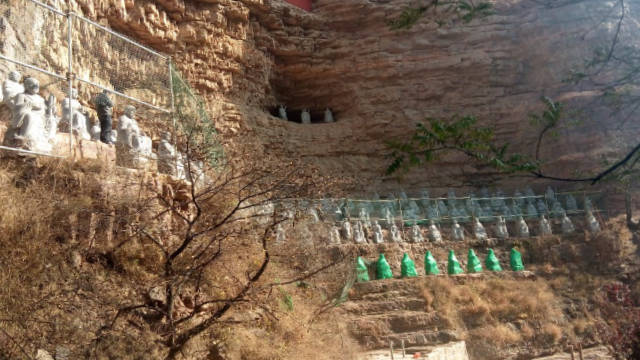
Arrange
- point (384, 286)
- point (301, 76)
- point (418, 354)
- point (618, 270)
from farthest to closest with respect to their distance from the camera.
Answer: point (301, 76), point (618, 270), point (384, 286), point (418, 354)

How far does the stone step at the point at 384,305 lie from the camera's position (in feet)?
33.7

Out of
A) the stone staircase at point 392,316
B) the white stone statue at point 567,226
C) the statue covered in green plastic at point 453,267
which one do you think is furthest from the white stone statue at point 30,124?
the white stone statue at point 567,226

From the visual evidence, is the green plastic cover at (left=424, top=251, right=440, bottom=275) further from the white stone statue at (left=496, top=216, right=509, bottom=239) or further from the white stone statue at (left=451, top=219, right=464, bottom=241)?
the white stone statue at (left=496, top=216, right=509, bottom=239)

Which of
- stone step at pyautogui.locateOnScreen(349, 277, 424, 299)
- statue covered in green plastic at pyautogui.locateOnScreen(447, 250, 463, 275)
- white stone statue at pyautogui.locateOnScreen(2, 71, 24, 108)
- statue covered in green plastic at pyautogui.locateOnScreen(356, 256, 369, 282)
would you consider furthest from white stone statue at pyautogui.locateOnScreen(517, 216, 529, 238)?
white stone statue at pyautogui.locateOnScreen(2, 71, 24, 108)

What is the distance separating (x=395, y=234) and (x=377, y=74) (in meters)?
8.52

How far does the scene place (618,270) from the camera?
491 inches

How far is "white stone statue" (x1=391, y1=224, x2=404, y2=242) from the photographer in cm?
1293

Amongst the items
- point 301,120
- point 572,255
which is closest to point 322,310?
point 572,255

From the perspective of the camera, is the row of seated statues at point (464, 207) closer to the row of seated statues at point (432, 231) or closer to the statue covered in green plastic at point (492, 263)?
the row of seated statues at point (432, 231)

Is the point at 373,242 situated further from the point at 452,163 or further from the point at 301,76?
the point at 301,76

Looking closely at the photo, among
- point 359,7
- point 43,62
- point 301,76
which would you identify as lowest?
point 43,62

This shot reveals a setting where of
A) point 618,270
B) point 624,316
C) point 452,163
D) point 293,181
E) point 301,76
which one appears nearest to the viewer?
point 293,181

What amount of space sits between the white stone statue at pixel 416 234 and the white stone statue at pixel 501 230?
2265mm

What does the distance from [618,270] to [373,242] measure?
5.85m
